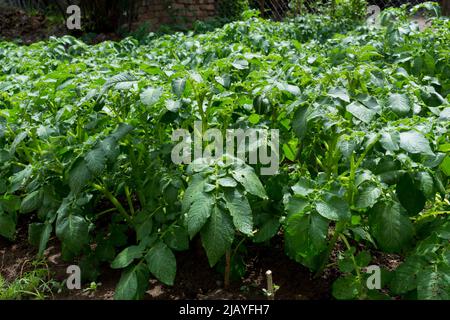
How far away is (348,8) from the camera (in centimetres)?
604

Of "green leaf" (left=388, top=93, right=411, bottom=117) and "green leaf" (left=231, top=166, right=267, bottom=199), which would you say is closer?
"green leaf" (left=231, top=166, right=267, bottom=199)

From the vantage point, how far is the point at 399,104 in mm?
1916

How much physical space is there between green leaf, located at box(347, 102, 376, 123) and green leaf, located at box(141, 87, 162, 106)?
0.66 meters

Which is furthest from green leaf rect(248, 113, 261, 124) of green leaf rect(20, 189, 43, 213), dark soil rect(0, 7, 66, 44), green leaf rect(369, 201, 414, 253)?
dark soil rect(0, 7, 66, 44)

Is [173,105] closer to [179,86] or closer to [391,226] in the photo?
[179,86]

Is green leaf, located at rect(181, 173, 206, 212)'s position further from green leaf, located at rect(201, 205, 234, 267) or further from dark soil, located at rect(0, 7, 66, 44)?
dark soil, located at rect(0, 7, 66, 44)

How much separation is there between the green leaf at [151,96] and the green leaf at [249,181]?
0.42 meters

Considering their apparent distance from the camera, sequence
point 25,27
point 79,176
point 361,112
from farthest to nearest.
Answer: point 25,27
point 79,176
point 361,112

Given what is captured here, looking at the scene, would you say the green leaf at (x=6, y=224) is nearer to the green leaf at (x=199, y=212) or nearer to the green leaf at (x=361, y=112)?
the green leaf at (x=199, y=212)

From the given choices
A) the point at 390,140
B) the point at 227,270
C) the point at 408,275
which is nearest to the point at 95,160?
the point at 227,270

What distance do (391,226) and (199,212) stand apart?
57cm

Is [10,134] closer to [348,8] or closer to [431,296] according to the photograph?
[431,296]

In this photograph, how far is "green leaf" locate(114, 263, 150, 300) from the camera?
1758 millimetres
